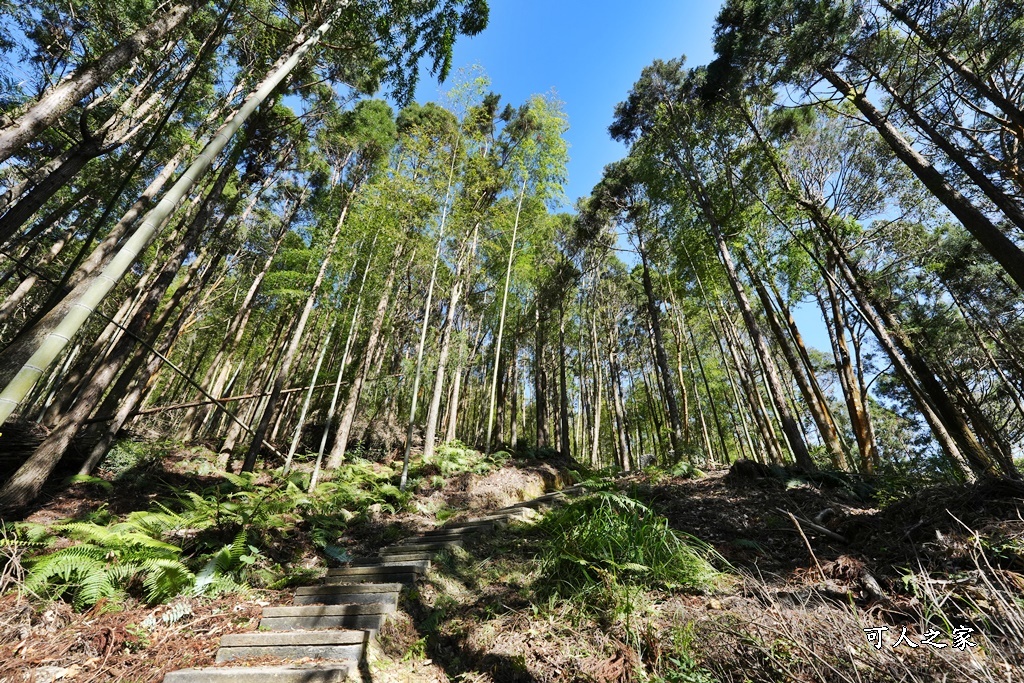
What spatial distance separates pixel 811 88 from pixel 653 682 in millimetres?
9108

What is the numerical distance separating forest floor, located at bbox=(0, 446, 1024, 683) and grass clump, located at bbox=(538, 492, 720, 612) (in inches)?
3.3

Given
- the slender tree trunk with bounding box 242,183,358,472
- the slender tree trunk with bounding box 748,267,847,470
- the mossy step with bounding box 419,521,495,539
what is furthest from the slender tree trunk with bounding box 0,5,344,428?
the slender tree trunk with bounding box 748,267,847,470

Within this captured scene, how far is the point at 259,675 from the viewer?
105 inches

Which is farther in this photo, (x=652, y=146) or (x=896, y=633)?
(x=652, y=146)

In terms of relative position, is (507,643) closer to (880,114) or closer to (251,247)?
(880,114)

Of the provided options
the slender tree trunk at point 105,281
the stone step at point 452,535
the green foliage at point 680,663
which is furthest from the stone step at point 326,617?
the slender tree trunk at point 105,281

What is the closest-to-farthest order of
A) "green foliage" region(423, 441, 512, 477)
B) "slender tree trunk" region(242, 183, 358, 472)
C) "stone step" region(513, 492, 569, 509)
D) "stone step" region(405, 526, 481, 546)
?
"stone step" region(405, 526, 481, 546), "stone step" region(513, 492, 569, 509), "slender tree trunk" region(242, 183, 358, 472), "green foliage" region(423, 441, 512, 477)

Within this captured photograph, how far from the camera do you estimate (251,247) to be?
465 inches

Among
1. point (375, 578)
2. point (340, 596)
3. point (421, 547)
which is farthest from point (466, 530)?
point (340, 596)

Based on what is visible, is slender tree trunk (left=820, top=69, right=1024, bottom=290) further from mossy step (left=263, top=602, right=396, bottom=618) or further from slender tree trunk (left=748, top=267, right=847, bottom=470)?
mossy step (left=263, top=602, right=396, bottom=618)

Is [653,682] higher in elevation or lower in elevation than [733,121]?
lower

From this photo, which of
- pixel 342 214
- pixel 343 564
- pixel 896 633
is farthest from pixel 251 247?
pixel 896 633

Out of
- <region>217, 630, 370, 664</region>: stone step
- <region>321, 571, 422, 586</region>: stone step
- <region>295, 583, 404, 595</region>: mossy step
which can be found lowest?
<region>217, 630, 370, 664</region>: stone step

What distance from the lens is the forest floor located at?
6.13ft
